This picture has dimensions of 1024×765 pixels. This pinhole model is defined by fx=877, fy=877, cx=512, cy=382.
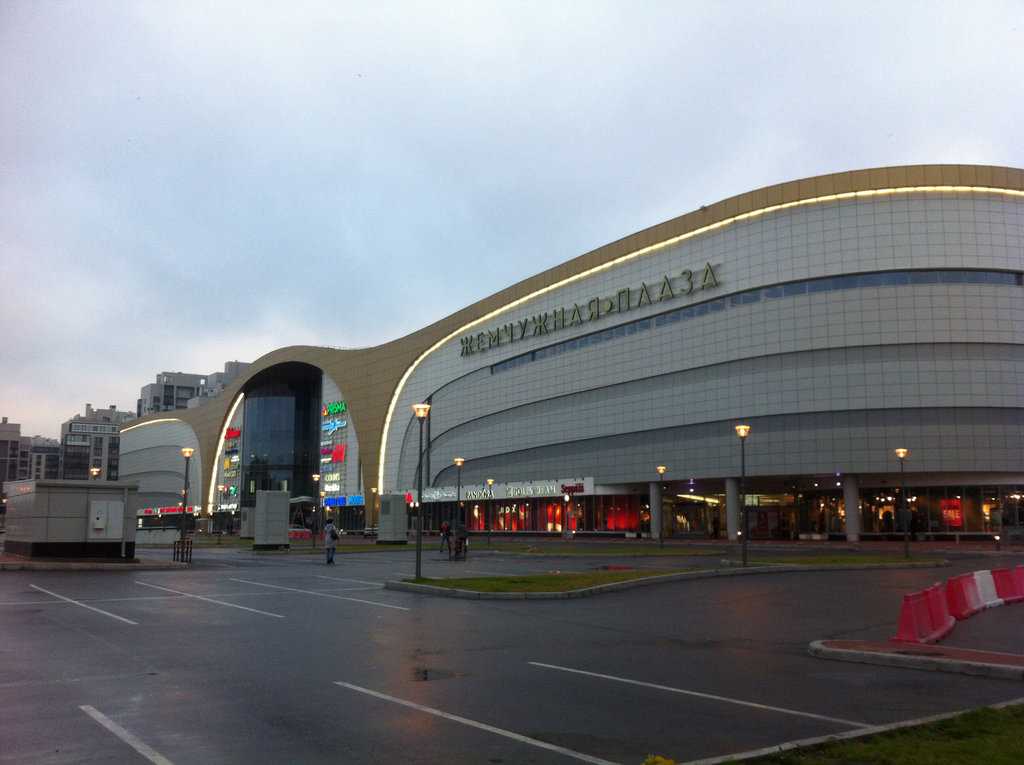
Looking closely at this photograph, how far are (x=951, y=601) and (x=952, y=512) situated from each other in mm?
44425

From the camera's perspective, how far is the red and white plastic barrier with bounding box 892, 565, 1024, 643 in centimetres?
1351

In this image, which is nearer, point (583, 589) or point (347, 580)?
point (583, 589)

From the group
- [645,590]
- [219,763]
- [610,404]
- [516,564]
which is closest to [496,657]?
[219,763]

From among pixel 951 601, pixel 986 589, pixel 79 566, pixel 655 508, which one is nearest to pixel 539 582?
pixel 951 601

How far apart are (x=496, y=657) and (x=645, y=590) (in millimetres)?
11880

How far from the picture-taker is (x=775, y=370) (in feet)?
197

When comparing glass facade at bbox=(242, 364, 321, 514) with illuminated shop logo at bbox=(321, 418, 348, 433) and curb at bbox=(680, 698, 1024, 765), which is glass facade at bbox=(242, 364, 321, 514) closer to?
illuminated shop logo at bbox=(321, 418, 348, 433)

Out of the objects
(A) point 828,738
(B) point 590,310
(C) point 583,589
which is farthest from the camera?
(B) point 590,310

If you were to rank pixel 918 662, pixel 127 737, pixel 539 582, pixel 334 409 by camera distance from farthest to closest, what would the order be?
pixel 334 409 < pixel 539 582 < pixel 918 662 < pixel 127 737

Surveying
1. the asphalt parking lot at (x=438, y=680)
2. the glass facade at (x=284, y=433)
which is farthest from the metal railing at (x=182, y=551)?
the glass facade at (x=284, y=433)

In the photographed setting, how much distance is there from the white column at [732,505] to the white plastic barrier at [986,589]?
43105mm

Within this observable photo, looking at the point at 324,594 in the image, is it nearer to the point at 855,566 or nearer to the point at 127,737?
the point at 127,737

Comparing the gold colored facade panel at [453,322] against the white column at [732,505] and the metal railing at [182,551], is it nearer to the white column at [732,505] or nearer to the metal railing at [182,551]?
the white column at [732,505]

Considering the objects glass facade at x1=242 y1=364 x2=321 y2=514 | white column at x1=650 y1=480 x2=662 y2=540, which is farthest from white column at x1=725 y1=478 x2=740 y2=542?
glass facade at x1=242 y1=364 x2=321 y2=514
